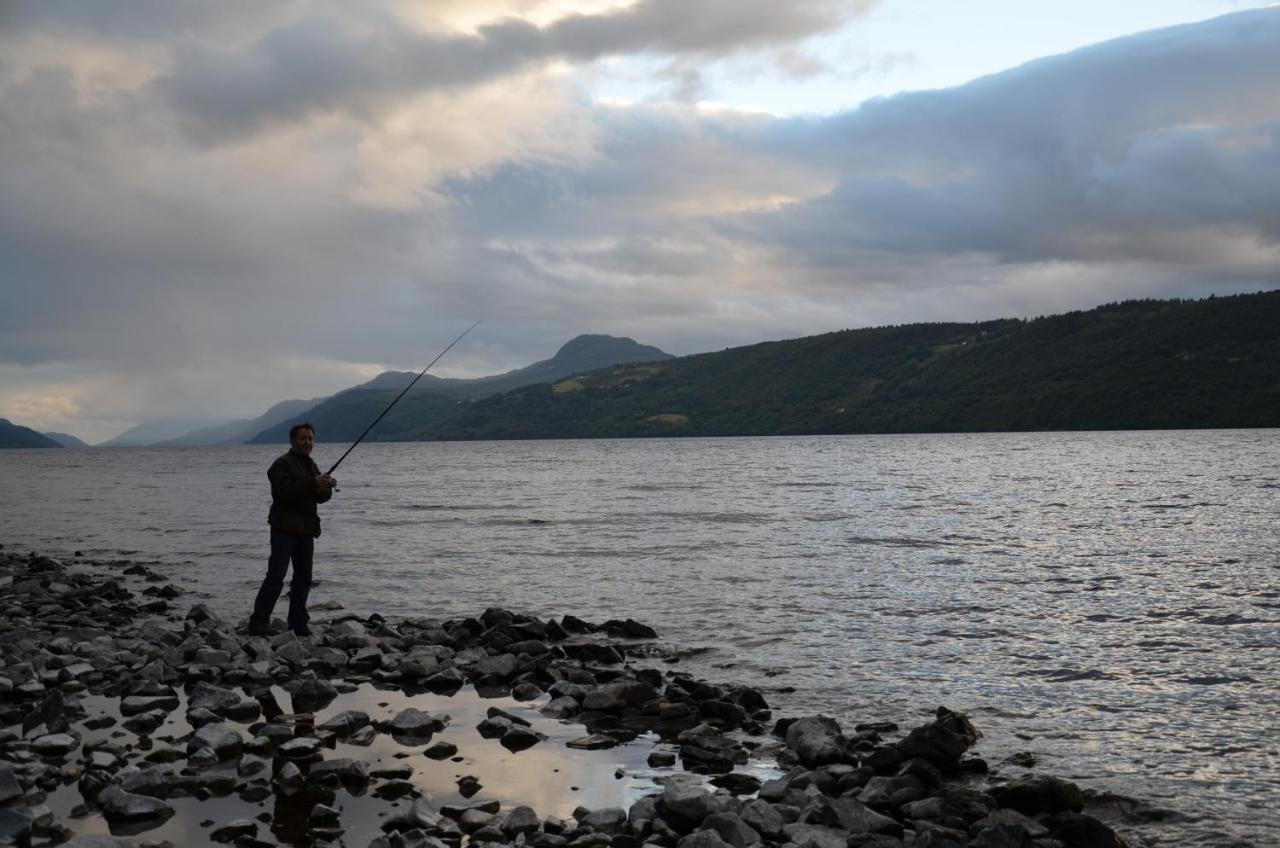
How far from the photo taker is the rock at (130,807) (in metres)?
7.34

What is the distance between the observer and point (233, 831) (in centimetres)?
706

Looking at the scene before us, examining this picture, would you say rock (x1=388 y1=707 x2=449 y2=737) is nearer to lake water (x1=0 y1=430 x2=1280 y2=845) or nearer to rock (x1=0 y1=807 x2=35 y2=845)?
rock (x1=0 y1=807 x2=35 y2=845)

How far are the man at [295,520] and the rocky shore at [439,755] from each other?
63 cm

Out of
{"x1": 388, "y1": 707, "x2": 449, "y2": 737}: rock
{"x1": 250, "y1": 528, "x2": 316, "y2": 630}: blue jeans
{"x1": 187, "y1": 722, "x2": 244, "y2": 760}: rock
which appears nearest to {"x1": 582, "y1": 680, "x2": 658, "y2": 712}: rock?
{"x1": 388, "y1": 707, "x2": 449, "y2": 737}: rock

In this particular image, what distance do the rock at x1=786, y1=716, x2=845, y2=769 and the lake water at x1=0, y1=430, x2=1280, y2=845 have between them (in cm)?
160

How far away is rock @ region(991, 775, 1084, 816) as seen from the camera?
8.10 meters

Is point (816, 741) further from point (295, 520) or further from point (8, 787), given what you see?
point (295, 520)

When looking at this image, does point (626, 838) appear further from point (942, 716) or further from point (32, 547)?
point (32, 547)

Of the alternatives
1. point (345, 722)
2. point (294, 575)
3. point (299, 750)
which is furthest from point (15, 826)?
point (294, 575)

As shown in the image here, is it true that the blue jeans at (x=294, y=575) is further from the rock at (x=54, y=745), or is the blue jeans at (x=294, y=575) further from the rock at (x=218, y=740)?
the rock at (x=54, y=745)

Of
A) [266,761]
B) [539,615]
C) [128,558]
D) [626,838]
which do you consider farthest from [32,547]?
[626,838]

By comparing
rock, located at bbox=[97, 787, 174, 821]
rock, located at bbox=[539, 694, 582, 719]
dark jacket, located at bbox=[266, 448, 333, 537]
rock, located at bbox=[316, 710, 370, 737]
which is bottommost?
rock, located at bbox=[539, 694, 582, 719]

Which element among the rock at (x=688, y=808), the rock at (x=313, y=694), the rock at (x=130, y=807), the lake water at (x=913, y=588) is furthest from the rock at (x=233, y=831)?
the lake water at (x=913, y=588)

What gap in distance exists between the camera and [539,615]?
18641mm
